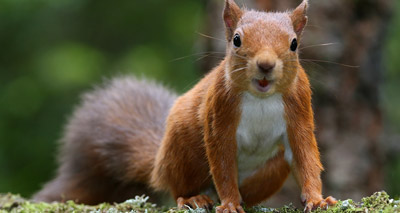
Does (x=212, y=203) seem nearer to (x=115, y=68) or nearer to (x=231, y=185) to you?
(x=231, y=185)

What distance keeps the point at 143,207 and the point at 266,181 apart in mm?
768

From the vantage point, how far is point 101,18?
1005cm

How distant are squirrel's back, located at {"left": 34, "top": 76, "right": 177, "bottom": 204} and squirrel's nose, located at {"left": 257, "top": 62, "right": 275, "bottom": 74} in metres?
1.93

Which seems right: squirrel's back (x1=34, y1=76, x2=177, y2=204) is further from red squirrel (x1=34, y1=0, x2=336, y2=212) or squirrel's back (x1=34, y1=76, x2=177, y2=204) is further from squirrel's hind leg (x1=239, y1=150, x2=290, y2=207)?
squirrel's hind leg (x1=239, y1=150, x2=290, y2=207)

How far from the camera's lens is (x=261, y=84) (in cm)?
353

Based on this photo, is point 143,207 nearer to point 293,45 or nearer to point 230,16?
point 230,16

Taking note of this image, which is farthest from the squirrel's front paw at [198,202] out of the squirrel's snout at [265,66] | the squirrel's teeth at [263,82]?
the squirrel's snout at [265,66]

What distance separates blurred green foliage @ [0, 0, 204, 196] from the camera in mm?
8319

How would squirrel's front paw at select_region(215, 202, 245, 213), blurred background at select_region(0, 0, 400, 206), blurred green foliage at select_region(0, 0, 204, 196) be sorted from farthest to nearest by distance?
blurred green foliage at select_region(0, 0, 204, 196) < blurred background at select_region(0, 0, 400, 206) < squirrel's front paw at select_region(215, 202, 245, 213)

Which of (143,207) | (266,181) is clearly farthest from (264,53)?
(143,207)

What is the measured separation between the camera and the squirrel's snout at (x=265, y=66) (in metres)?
3.39

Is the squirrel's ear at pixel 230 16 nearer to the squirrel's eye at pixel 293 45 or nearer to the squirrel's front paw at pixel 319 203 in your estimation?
the squirrel's eye at pixel 293 45

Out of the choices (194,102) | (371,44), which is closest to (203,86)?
(194,102)

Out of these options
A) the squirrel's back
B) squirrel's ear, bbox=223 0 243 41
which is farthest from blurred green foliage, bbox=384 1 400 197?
squirrel's ear, bbox=223 0 243 41
